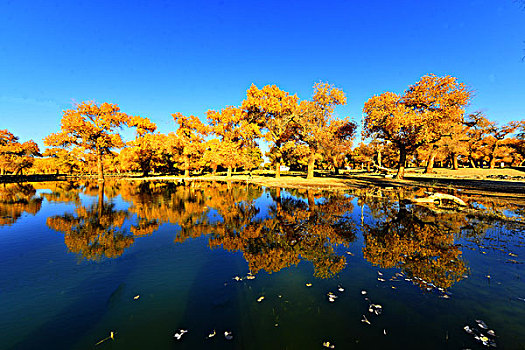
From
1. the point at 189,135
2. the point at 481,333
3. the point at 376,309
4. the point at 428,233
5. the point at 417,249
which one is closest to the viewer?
the point at 481,333

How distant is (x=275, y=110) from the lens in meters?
43.8

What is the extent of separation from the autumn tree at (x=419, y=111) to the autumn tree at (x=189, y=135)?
42629mm

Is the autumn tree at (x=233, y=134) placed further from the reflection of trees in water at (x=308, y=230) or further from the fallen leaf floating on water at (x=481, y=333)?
the fallen leaf floating on water at (x=481, y=333)

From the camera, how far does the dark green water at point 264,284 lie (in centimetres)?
461

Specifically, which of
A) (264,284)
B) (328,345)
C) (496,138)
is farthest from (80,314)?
(496,138)

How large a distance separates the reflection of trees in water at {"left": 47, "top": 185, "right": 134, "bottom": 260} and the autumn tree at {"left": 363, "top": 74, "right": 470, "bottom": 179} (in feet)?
125

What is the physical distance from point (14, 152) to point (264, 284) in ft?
339

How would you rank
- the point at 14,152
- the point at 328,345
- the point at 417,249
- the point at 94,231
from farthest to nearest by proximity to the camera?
the point at 14,152, the point at 94,231, the point at 417,249, the point at 328,345

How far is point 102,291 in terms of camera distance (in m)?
6.29

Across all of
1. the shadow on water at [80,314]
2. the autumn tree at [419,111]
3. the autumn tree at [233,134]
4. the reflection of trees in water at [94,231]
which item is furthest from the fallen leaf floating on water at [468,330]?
the autumn tree at [233,134]

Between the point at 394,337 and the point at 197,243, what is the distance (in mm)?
8382

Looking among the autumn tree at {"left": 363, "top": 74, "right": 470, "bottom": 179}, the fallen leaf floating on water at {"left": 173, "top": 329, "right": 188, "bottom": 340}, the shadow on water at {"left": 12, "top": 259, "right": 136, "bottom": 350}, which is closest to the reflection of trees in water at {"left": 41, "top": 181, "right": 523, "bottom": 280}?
the shadow on water at {"left": 12, "top": 259, "right": 136, "bottom": 350}

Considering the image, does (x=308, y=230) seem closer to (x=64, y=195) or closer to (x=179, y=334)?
(x=179, y=334)

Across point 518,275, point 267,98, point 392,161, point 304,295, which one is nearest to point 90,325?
point 304,295
